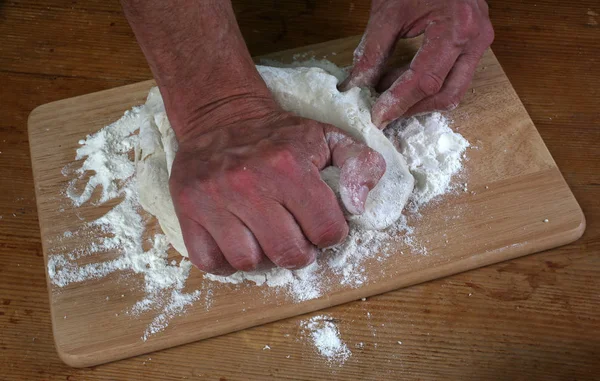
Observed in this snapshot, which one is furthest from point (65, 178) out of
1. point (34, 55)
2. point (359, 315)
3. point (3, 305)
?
point (359, 315)

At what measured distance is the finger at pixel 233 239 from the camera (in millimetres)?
973

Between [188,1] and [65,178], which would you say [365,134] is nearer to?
[188,1]

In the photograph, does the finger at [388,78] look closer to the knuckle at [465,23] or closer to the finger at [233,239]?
the knuckle at [465,23]

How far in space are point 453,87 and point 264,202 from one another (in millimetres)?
457

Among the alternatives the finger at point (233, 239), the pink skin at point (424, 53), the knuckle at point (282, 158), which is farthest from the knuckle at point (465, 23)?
the finger at point (233, 239)

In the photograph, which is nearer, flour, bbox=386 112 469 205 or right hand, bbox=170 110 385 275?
right hand, bbox=170 110 385 275

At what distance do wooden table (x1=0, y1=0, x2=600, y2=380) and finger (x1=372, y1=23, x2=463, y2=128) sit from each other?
31 centimetres

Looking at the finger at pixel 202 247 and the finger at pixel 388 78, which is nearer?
the finger at pixel 202 247

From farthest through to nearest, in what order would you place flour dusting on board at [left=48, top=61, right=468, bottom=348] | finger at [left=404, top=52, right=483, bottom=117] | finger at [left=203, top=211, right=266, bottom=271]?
finger at [left=404, top=52, right=483, bottom=117] → flour dusting on board at [left=48, top=61, right=468, bottom=348] → finger at [left=203, top=211, right=266, bottom=271]

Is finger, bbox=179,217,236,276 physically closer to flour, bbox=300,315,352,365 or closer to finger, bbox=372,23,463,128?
flour, bbox=300,315,352,365

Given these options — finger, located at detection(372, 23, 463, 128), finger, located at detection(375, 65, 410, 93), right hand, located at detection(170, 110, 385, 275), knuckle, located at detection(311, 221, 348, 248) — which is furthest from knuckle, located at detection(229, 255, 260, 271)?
finger, located at detection(375, 65, 410, 93)

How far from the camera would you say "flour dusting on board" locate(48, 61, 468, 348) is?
1073mm

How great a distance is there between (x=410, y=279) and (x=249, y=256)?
0.29 meters

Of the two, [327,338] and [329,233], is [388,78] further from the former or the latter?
[327,338]
